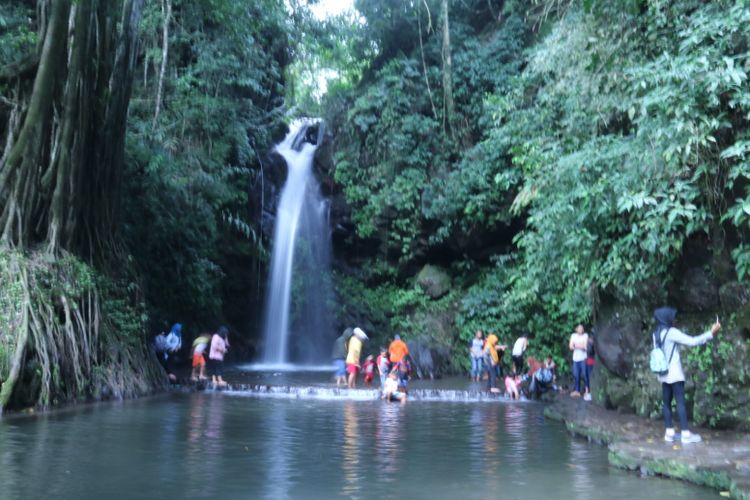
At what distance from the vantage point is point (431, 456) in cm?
846

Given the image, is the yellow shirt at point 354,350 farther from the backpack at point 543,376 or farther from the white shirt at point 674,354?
the white shirt at point 674,354

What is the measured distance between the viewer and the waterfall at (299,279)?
2608cm

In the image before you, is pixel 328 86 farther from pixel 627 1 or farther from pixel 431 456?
pixel 431 456

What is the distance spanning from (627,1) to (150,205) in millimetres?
12287

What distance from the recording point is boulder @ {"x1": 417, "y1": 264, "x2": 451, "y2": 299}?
83.7 ft

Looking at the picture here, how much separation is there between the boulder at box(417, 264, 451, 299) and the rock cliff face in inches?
511

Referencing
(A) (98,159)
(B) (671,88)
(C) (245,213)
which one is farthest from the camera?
(C) (245,213)

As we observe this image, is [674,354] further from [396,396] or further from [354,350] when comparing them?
[354,350]

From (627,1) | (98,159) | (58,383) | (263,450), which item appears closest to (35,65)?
(98,159)

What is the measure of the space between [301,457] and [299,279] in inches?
718

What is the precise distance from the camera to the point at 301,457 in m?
8.30

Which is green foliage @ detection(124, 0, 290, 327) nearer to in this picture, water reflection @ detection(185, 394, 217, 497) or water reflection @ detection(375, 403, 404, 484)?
water reflection @ detection(185, 394, 217, 497)

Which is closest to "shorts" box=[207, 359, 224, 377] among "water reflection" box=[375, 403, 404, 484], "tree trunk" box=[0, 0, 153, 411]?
"tree trunk" box=[0, 0, 153, 411]

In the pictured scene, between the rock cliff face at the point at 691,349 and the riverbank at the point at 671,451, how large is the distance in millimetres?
303
